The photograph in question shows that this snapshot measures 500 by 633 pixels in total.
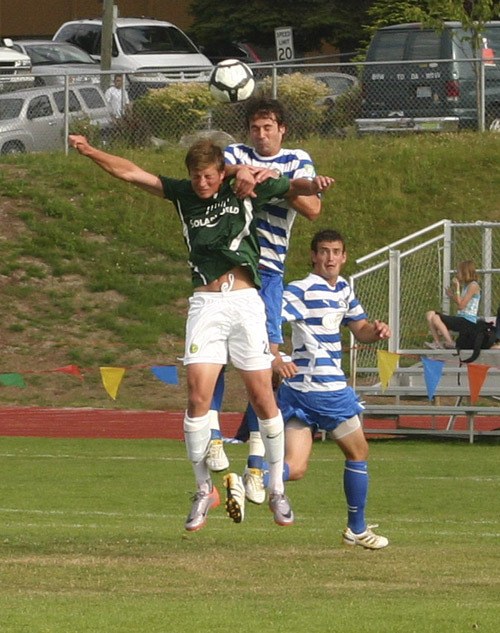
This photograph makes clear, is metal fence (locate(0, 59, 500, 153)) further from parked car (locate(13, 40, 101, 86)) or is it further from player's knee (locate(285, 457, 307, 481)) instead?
player's knee (locate(285, 457, 307, 481))

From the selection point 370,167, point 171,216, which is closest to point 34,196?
point 171,216

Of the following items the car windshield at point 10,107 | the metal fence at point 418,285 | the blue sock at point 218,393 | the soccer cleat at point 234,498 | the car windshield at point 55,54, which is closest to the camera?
the soccer cleat at point 234,498

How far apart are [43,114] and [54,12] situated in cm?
2318

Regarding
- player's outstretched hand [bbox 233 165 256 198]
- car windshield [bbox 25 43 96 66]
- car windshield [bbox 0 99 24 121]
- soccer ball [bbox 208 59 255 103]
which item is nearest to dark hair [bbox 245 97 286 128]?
soccer ball [bbox 208 59 255 103]

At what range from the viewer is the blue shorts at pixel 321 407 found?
9828mm

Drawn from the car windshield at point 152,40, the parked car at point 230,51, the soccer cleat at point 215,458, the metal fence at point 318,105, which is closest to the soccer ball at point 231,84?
the soccer cleat at point 215,458

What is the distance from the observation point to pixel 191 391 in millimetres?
9430

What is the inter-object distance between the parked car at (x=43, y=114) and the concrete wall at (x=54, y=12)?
21.8 meters

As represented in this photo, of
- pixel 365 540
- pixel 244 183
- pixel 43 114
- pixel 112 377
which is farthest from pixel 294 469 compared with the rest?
pixel 43 114

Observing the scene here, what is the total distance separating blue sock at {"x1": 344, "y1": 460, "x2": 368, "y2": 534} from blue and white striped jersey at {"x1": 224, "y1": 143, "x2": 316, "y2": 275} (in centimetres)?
127

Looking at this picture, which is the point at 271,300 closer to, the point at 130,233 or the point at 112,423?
the point at 112,423

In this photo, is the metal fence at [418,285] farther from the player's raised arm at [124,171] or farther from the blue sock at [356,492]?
the player's raised arm at [124,171]

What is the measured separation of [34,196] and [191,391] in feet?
65.8

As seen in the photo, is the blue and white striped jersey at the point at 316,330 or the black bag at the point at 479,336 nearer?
the blue and white striped jersey at the point at 316,330
